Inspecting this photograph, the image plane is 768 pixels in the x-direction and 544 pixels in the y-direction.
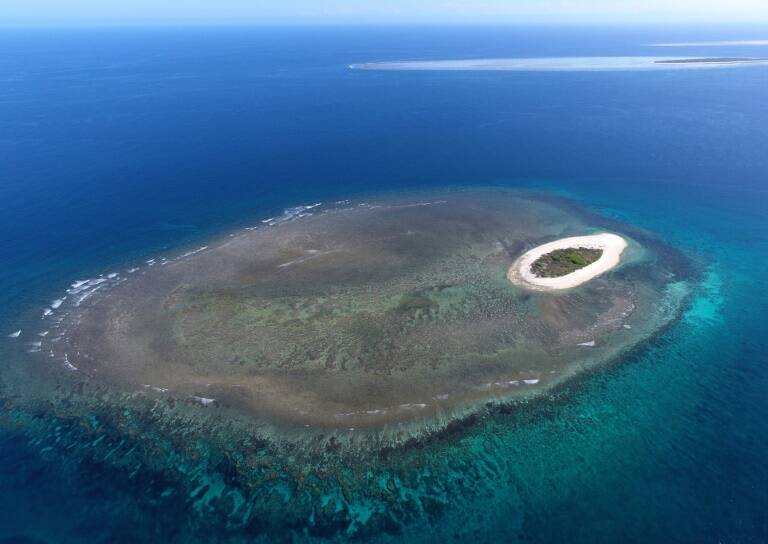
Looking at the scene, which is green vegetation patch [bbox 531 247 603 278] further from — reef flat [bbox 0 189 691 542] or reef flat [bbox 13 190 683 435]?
reef flat [bbox 13 190 683 435]

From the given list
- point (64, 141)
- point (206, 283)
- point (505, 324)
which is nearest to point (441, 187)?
point (505, 324)

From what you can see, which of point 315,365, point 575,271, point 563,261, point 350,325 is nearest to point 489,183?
point 563,261

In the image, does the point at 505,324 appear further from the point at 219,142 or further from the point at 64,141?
the point at 64,141

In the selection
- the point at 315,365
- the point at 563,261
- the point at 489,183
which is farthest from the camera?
the point at 489,183

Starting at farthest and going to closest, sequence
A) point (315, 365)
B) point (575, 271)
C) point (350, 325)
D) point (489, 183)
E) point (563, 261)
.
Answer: point (489, 183) → point (563, 261) → point (575, 271) → point (350, 325) → point (315, 365)

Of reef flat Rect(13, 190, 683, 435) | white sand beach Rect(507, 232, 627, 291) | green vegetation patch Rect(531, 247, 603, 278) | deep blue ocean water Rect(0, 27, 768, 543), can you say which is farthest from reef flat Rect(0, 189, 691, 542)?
green vegetation patch Rect(531, 247, 603, 278)

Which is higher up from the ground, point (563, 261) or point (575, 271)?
point (563, 261)

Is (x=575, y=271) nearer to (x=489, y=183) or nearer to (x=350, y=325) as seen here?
(x=350, y=325)
